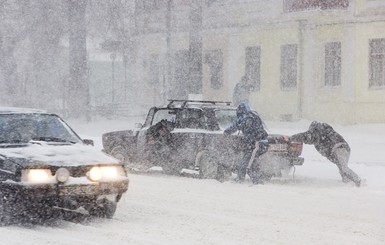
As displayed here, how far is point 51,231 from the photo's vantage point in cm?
952

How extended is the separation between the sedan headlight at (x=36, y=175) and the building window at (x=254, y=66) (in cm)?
2771

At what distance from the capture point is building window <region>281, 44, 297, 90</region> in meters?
35.1

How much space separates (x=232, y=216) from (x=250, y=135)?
15.6 feet

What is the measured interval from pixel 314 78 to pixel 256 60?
13.7 feet

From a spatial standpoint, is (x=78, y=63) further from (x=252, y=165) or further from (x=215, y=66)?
(x=252, y=165)

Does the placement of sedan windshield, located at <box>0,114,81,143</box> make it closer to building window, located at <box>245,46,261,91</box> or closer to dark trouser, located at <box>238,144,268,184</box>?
dark trouser, located at <box>238,144,268,184</box>

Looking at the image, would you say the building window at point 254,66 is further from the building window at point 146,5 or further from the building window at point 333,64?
the building window at point 146,5

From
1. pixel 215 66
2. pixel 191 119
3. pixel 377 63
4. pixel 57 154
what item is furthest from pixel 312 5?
pixel 57 154

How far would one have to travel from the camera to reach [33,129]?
11195 mm

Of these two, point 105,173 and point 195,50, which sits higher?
point 195,50

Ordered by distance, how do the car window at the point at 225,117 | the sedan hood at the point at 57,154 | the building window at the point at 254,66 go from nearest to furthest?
1. the sedan hood at the point at 57,154
2. the car window at the point at 225,117
3. the building window at the point at 254,66

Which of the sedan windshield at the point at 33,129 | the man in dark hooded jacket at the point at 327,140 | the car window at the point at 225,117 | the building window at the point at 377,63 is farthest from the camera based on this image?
the building window at the point at 377,63

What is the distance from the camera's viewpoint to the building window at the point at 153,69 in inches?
1706

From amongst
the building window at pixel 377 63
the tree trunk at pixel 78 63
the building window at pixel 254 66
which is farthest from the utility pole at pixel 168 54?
the building window at pixel 377 63
